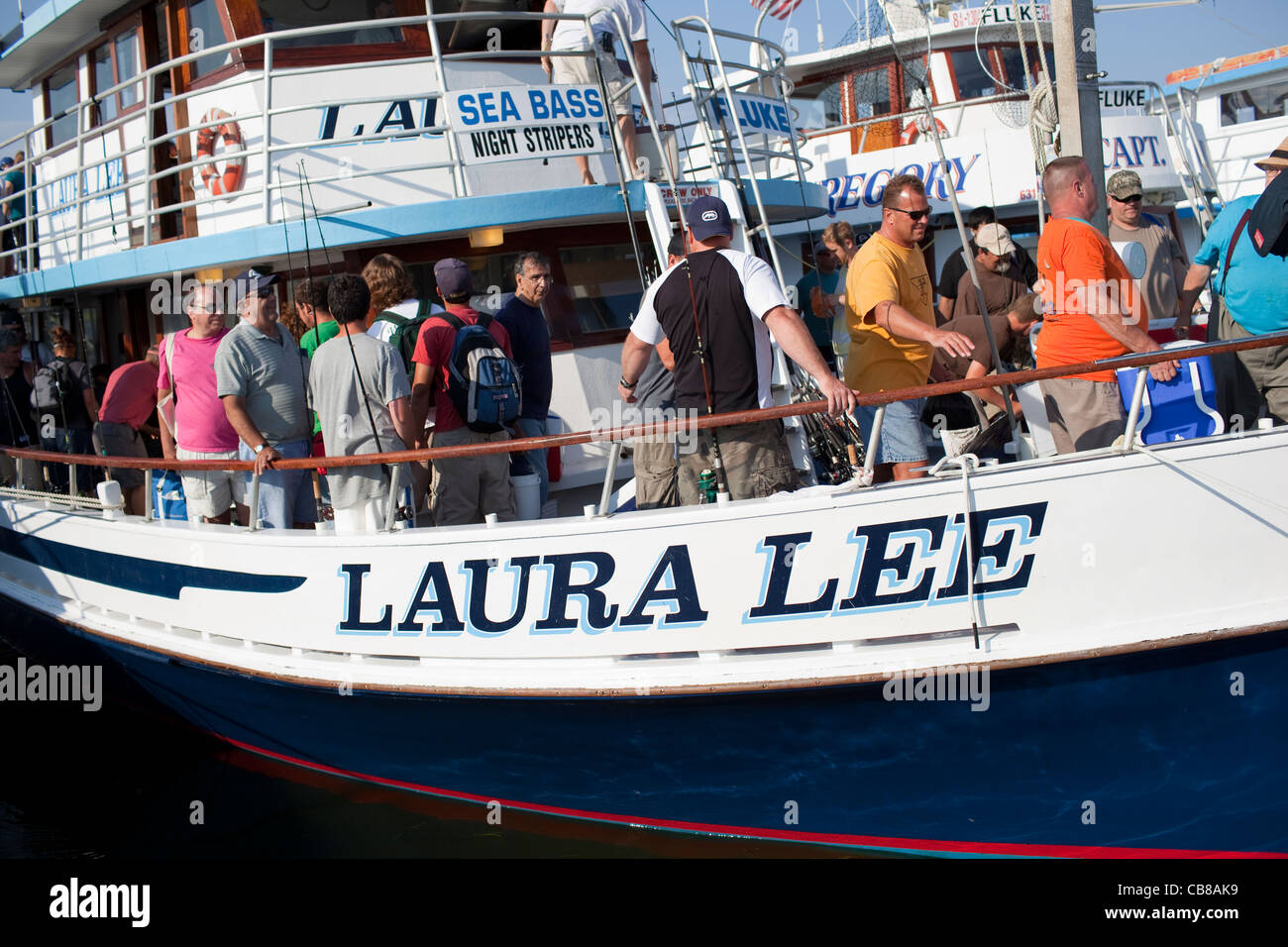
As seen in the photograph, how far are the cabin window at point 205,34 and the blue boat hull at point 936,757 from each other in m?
4.59

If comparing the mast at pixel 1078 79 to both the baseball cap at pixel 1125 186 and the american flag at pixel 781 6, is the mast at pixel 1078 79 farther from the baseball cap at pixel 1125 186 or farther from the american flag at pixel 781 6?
the american flag at pixel 781 6

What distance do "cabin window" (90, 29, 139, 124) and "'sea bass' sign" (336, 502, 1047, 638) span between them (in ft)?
18.0

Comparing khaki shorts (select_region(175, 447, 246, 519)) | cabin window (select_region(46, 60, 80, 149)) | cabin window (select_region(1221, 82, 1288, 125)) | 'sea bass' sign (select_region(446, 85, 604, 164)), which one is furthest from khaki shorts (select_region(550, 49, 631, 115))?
cabin window (select_region(1221, 82, 1288, 125))

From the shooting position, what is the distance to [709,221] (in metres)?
4.15

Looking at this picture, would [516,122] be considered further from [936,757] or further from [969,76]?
[969,76]

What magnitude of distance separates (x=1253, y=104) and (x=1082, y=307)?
1297 centimetres

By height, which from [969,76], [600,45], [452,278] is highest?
[969,76]

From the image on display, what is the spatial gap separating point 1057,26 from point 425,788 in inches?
190

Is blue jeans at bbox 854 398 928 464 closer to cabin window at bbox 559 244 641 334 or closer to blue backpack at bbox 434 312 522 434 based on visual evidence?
blue backpack at bbox 434 312 522 434

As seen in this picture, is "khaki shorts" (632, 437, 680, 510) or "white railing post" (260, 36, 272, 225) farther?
"white railing post" (260, 36, 272, 225)

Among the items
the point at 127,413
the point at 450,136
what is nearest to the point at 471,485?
the point at 450,136

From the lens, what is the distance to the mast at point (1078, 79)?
5270 millimetres

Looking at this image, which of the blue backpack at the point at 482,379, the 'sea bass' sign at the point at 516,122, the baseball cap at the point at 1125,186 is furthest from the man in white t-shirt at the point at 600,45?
the baseball cap at the point at 1125,186

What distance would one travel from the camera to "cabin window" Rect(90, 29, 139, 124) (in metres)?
7.98
